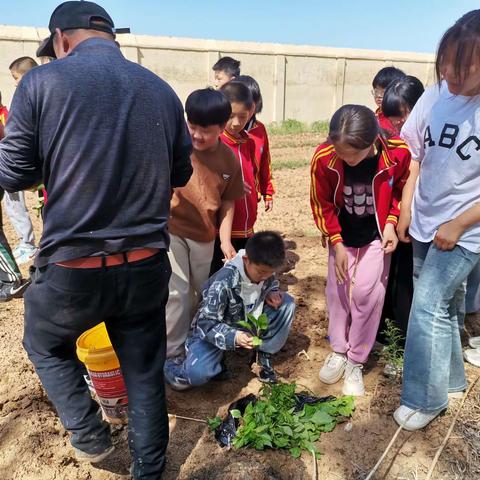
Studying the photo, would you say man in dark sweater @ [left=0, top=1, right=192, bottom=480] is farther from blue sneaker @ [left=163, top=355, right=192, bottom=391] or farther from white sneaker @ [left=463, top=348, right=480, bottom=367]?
white sneaker @ [left=463, top=348, right=480, bottom=367]

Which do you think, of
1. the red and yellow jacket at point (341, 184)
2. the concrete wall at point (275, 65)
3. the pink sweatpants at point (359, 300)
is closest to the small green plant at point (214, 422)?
the pink sweatpants at point (359, 300)

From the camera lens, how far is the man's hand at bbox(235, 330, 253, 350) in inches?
96.3

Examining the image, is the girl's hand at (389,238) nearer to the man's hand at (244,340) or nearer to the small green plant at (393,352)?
the small green plant at (393,352)

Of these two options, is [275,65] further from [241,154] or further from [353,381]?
[353,381]

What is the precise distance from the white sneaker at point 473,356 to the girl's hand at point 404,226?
3.06 feet

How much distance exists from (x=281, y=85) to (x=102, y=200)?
15168mm

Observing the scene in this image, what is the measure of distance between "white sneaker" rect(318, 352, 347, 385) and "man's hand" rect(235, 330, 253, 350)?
2.01 ft

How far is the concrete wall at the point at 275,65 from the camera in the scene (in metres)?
12.0

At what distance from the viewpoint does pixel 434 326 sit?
7.27 feet

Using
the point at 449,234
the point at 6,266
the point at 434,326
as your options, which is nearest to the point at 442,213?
the point at 449,234

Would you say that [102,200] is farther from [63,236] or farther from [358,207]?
[358,207]

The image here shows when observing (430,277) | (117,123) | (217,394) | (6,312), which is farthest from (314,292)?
(117,123)

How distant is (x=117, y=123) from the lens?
1.59 m

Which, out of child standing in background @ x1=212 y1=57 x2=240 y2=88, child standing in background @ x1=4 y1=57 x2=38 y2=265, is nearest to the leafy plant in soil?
child standing in background @ x1=4 y1=57 x2=38 y2=265
